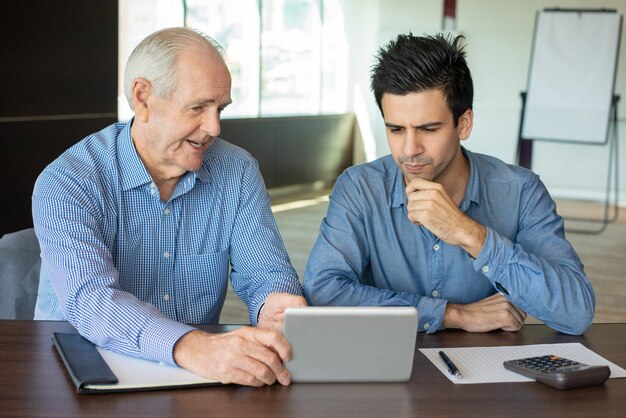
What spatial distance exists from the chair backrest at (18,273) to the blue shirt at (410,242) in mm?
732

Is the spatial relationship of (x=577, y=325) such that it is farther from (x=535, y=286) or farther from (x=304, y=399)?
(x=304, y=399)

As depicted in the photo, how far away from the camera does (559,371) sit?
5.29ft

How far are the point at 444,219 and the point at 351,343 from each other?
589mm

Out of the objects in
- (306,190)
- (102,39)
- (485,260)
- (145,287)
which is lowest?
(306,190)

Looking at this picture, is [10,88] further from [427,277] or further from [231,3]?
[231,3]

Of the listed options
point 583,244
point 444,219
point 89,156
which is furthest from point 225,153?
point 583,244

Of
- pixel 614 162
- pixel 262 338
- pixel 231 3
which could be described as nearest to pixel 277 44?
pixel 231 3

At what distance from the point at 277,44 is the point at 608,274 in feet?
14.7

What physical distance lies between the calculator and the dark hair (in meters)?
0.75

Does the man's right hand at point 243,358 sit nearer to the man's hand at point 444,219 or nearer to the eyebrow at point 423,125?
the man's hand at point 444,219

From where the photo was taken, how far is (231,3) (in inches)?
337

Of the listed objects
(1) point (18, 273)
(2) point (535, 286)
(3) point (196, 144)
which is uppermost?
(3) point (196, 144)

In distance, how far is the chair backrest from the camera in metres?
2.30

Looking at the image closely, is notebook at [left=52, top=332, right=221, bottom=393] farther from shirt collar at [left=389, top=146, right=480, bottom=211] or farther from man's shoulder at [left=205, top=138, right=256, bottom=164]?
shirt collar at [left=389, top=146, right=480, bottom=211]
